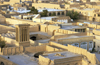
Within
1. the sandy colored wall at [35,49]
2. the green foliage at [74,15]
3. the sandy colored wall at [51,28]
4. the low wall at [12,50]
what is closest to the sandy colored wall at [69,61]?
the sandy colored wall at [35,49]

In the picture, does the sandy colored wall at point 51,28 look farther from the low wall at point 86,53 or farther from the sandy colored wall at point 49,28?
the low wall at point 86,53

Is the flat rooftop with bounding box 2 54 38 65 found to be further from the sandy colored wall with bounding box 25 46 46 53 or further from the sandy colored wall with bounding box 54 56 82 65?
the sandy colored wall with bounding box 54 56 82 65

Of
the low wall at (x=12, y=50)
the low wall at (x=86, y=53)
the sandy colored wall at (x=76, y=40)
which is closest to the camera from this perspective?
the low wall at (x=86, y=53)

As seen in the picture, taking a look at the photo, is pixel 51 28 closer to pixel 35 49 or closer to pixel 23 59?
pixel 35 49

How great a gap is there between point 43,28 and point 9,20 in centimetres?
1045

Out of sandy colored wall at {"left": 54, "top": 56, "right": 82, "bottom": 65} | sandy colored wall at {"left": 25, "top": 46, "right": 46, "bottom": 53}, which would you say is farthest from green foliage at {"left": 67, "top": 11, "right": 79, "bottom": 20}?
sandy colored wall at {"left": 54, "top": 56, "right": 82, "bottom": 65}

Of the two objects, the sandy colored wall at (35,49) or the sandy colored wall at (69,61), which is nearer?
the sandy colored wall at (69,61)

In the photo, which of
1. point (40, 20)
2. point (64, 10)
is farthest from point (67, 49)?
point (64, 10)

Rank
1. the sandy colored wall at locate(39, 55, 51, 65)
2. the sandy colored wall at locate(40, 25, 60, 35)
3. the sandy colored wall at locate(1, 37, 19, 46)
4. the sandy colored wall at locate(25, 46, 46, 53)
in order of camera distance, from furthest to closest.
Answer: the sandy colored wall at locate(40, 25, 60, 35) < the sandy colored wall at locate(1, 37, 19, 46) < the sandy colored wall at locate(25, 46, 46, 53) < the sandy colored wall at locate(39, 55, 51, 65)

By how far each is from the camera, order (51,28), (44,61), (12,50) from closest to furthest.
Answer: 1. (44,61)
2. (12,50)
3. (51,28)

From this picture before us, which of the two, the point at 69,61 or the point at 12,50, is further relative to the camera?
the point at 12,50

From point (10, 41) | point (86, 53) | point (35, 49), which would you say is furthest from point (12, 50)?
point (86, 53)

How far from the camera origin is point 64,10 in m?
62.7

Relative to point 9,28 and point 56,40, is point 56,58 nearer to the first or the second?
point 56,40
